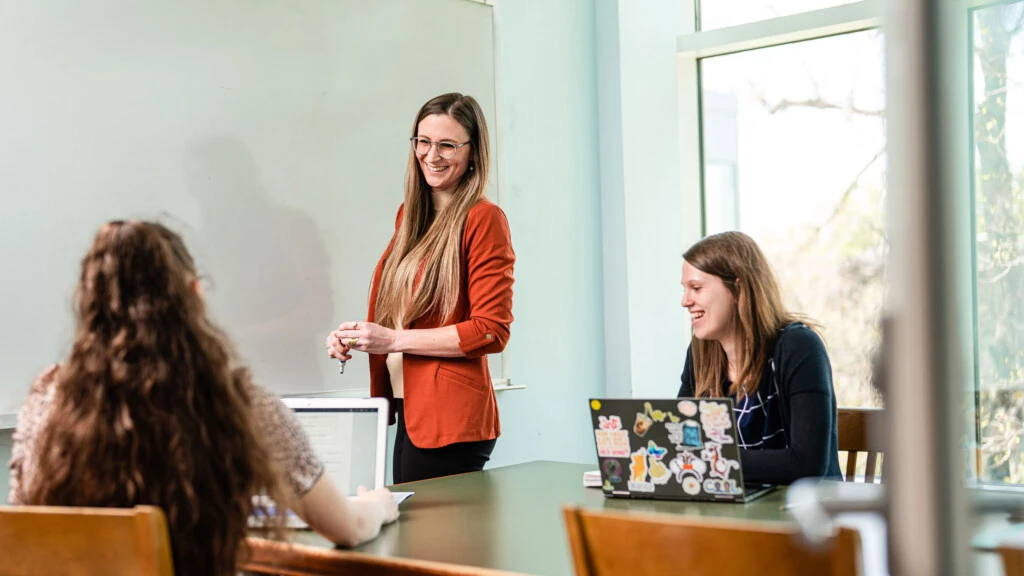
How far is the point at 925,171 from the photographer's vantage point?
0.43m

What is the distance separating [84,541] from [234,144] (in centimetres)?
200

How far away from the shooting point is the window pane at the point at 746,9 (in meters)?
4.41

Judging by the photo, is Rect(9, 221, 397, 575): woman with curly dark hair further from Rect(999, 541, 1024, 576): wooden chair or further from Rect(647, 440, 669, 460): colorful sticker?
Rect(999, 541, 1024, 576): wooden chair

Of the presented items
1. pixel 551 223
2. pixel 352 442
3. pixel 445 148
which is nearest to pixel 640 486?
pixel 352 442

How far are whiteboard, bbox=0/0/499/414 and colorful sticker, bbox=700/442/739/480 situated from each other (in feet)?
3.93

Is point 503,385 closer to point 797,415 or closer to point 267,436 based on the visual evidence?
point 797,415

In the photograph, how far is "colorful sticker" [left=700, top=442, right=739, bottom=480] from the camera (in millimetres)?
1807

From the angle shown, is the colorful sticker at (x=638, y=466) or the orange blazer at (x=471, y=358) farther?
the orange blazer at (x=471, y=358)

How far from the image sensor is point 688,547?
3.56 feet

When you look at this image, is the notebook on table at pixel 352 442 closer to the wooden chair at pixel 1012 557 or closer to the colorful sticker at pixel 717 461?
the colorful sticker at pixel 717 461

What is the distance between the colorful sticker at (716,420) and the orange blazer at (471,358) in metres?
0.75

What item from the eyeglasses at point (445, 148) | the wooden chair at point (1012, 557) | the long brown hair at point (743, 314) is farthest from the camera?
the eyeglasses at point (445, 148)

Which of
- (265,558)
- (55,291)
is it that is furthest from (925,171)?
(55,291)

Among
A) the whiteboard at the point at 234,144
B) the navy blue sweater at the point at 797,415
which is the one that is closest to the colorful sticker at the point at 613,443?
the navy blue sweater at the point at 797,415
